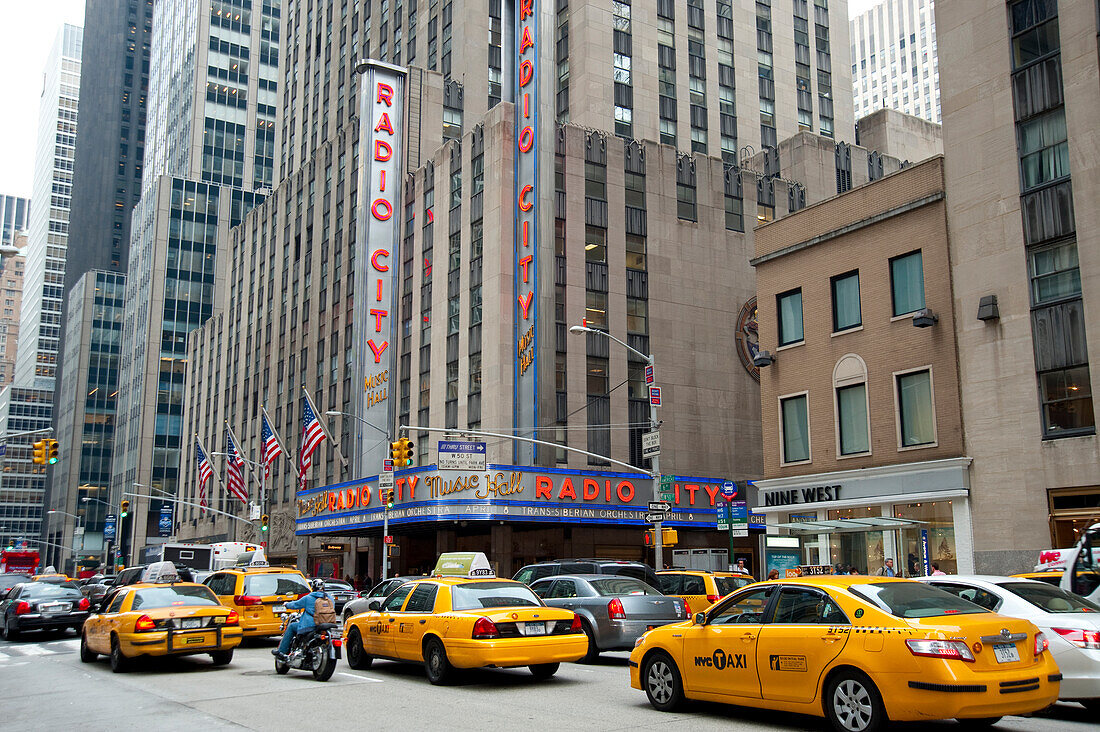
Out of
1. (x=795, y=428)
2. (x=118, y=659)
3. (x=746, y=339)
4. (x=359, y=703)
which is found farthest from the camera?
(x=746, y=339)

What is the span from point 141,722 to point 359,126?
190ft

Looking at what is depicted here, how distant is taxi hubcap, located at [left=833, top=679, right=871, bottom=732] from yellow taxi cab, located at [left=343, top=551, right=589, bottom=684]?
526 cm

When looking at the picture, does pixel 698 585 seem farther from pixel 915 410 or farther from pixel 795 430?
pixel 795 430

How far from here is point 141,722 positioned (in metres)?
11.8

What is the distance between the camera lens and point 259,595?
21.6 m

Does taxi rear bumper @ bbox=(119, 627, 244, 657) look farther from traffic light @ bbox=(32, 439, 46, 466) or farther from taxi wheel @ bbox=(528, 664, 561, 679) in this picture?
traffic light @ bbox=(32, 439, 46, 466)

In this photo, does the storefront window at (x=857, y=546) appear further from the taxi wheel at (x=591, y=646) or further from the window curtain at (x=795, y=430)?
the taxi wheel at (x=591, y=646)

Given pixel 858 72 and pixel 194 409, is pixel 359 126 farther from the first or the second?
pixel 858 72

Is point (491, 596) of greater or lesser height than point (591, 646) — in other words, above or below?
above

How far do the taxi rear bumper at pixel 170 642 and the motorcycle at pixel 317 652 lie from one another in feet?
6.88

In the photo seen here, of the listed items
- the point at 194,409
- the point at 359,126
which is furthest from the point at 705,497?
the point at 194,409

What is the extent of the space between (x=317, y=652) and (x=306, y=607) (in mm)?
725

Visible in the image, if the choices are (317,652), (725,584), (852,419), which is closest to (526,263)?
(852,419)

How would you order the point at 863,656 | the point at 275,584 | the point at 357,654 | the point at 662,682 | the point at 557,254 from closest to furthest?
the point at 863,656 → the point at 662,682 → the point at 357,654 → the point at 275,584 → the point at 557,254
